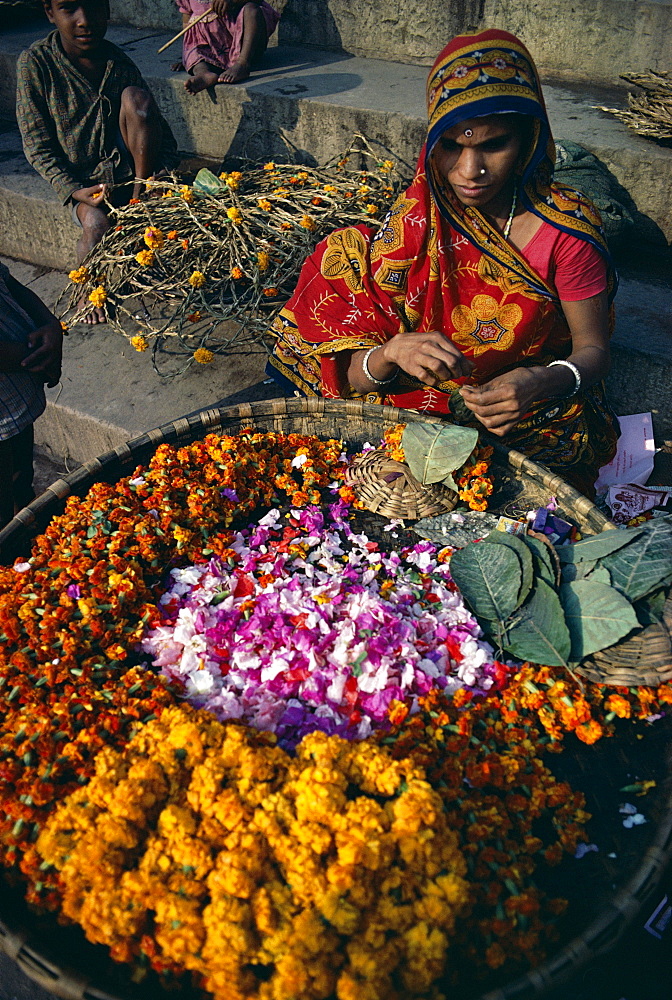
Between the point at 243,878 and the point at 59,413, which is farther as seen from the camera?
the point at 59,413

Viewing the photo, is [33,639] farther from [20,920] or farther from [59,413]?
[59,413]

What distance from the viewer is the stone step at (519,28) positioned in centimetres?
401

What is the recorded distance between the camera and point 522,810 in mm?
1454

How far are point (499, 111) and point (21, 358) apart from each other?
1.76m

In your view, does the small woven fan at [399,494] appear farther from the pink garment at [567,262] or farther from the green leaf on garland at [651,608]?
the pink garment at [567,262]

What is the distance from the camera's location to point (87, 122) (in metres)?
4.06

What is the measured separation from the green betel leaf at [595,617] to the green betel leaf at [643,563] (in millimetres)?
50

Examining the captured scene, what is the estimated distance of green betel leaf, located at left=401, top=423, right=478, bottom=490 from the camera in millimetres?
2061

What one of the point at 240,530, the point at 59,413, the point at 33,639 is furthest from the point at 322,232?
the point at 33,639

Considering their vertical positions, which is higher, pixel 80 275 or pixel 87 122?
pixel 87 122

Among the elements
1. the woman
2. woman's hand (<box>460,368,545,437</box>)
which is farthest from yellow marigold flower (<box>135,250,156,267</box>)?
woman's hand (<box>460,368,545,437</box>)

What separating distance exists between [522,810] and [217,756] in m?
0.65

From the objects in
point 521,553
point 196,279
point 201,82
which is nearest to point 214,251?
point 196,279

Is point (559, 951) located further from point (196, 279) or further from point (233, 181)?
point (233, 181)
